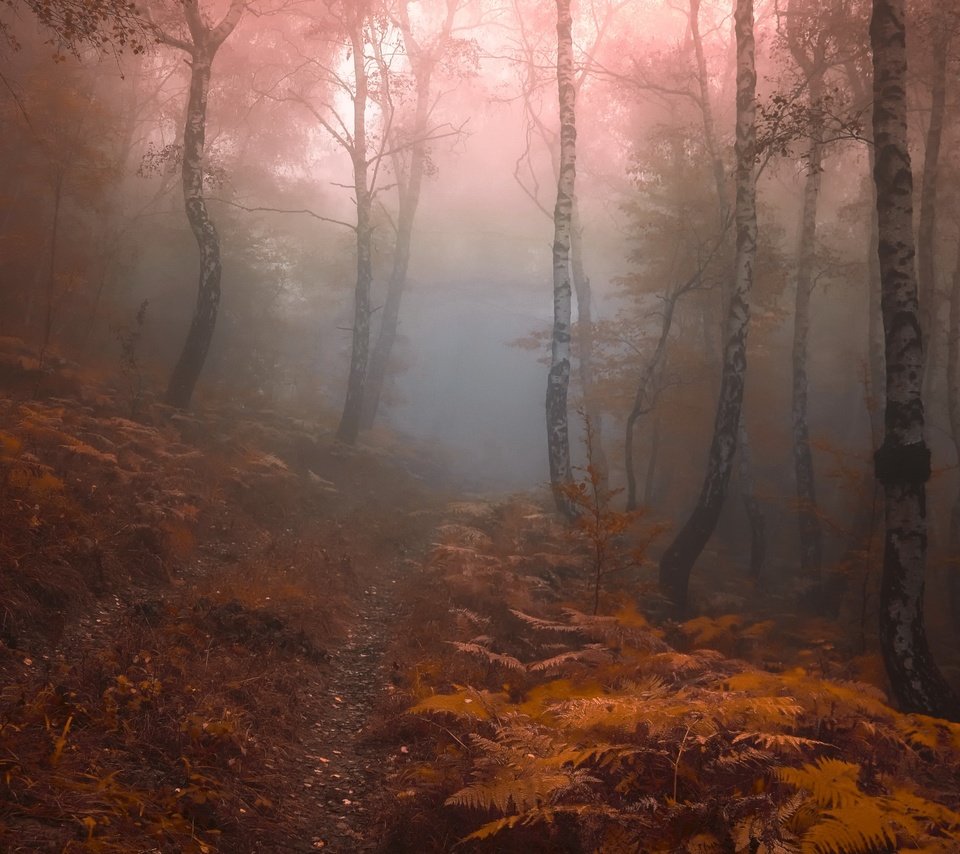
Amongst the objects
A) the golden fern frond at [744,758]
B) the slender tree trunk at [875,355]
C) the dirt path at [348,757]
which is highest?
the slender tree trunk at [875,355]

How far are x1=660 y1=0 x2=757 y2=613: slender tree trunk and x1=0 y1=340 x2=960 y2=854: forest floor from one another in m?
1.02

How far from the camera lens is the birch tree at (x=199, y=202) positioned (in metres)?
13.7

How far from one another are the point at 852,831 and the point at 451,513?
1221 centimetres

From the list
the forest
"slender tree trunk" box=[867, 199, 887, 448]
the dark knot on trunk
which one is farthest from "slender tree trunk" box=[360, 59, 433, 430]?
the dark knot on trunk

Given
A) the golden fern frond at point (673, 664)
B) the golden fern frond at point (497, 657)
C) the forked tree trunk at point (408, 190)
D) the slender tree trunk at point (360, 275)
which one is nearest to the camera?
the golden fern frond at point (673, 664)

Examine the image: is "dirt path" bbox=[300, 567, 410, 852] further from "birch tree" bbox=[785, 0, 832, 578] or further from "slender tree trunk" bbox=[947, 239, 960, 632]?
"slender tree trunk" bbox=[947, 239, 960, 632]

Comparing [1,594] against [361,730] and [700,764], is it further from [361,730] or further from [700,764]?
[700,764]

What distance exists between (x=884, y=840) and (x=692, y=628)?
576 cm

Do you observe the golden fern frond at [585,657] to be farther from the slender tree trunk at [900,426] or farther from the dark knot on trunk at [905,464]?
the dark knot on trunk at [905,464]

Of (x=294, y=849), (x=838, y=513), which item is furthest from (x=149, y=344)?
(x=838, y=513)

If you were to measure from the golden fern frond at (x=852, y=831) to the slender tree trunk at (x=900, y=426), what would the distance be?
500 cm

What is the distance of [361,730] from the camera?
16.8ft

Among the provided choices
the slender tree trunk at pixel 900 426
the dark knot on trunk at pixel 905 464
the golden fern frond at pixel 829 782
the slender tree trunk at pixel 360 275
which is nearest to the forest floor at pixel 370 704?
the golden fern frond at pixel 829 782

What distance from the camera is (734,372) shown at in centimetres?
1108
